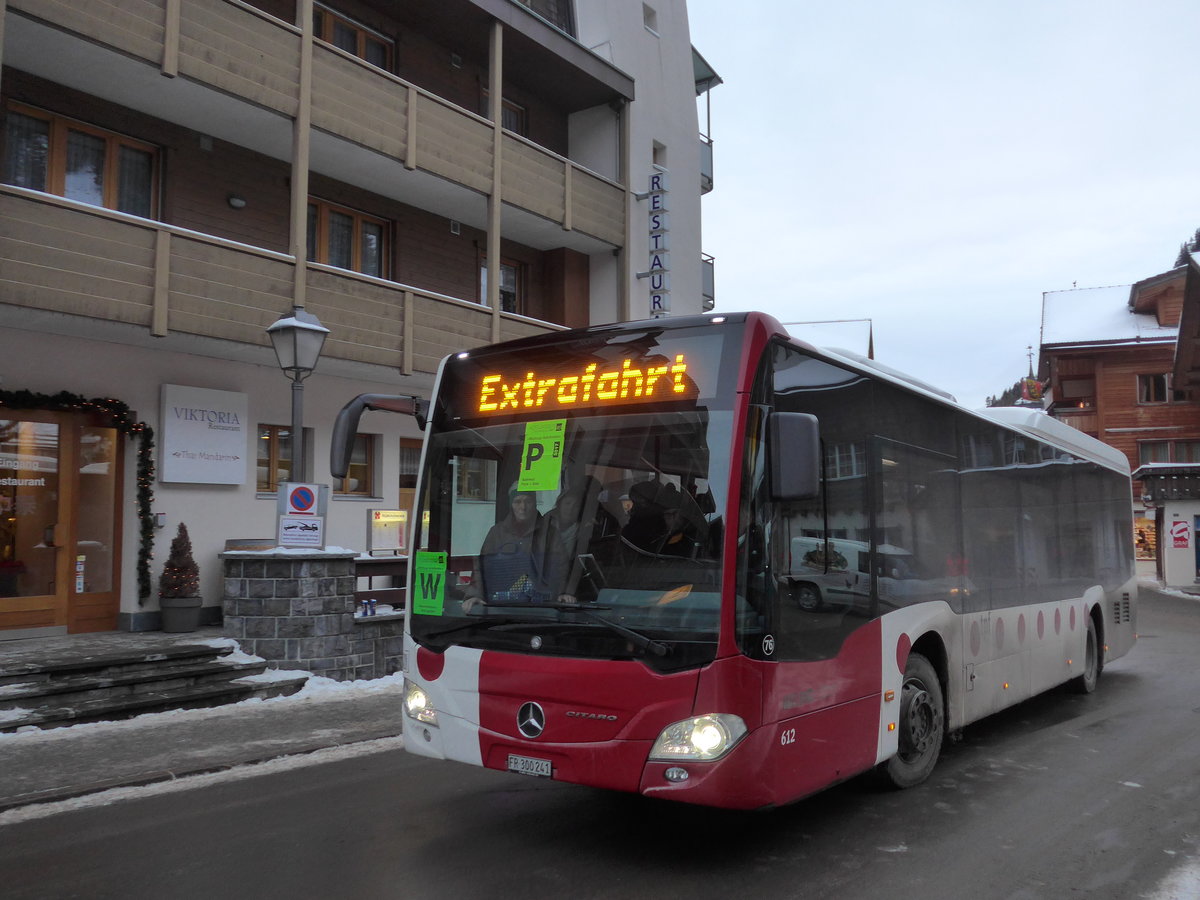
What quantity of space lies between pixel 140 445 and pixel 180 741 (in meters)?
6.19

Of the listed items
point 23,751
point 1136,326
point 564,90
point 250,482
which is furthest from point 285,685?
point 1136,326

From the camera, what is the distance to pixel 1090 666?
10570mm

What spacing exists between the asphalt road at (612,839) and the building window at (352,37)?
510 inches

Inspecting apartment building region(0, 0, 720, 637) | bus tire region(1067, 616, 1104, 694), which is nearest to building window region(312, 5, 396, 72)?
apartment building region(0, 0, 720, 637)

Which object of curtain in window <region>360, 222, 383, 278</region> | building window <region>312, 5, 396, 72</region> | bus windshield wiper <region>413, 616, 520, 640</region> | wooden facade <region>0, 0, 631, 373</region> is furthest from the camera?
curtain in window <region>360, 222, 383, 278</region>

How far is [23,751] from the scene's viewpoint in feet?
25.0

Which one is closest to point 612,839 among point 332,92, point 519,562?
point 519,562

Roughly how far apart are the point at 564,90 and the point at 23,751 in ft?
54.8

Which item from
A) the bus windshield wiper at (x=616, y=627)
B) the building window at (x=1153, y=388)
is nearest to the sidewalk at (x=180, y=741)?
the bus windshield wiper at (x=616, y=627)

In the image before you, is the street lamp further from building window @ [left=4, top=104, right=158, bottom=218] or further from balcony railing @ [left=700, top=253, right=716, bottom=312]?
balcony railing @ [left=700, top=253, right=716, bottom=312]

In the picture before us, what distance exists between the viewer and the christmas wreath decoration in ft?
40.5

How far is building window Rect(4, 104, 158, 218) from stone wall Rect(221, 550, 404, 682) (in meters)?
5.78

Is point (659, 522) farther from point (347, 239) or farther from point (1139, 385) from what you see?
point (1139, 385)

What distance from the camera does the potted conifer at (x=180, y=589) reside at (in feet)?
41.4
